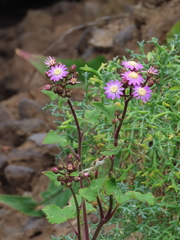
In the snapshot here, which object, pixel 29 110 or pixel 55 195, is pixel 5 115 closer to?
pixel 29 110

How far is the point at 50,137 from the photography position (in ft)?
3.39

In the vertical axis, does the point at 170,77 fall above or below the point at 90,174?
above

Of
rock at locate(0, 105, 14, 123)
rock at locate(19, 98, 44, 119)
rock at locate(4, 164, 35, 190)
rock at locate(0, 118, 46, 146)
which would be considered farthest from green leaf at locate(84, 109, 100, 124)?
rock at locate(0, 105, 14, 123)

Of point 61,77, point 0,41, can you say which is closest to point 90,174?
point 61,77

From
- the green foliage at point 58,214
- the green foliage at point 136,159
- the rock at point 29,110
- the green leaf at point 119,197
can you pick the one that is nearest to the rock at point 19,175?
the rock at point 29,110

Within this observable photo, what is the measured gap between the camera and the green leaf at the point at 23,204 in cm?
183

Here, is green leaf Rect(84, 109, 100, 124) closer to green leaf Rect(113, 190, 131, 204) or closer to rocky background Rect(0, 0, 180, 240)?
green leaf Rect(113, 190, 131, 204)

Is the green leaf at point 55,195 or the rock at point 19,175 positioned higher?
the rock at point 19,175

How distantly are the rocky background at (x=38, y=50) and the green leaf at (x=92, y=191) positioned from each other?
2.58ft

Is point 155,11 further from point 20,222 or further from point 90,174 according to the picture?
point 90,174

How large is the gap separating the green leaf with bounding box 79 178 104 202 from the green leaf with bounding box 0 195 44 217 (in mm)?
912

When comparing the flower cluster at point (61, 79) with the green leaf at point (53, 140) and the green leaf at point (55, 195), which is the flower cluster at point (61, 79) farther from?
the green leaf at point (55, 195)

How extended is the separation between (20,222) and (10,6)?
2.45 m

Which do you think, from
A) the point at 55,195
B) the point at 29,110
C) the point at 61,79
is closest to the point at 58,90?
the point at 61,79
